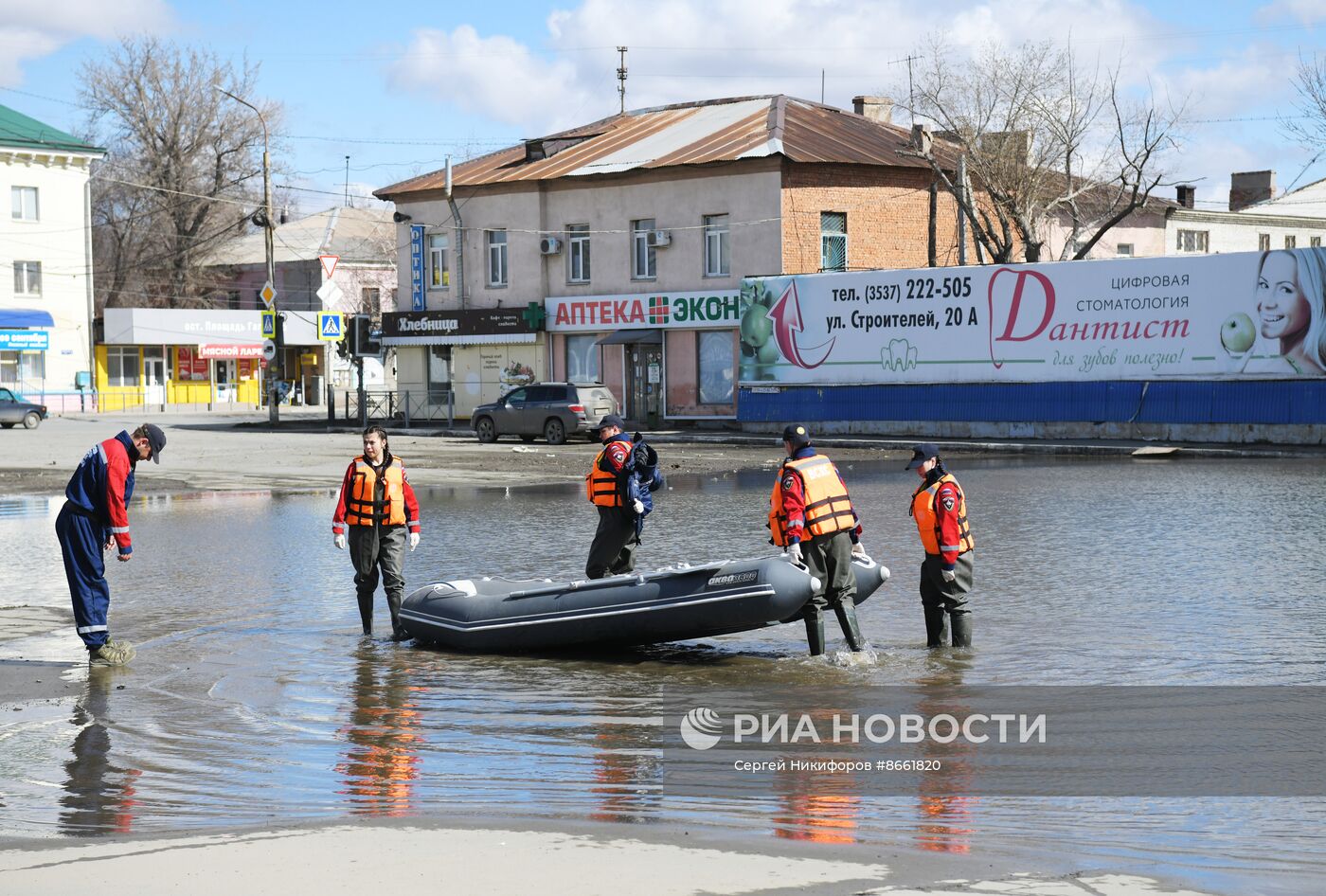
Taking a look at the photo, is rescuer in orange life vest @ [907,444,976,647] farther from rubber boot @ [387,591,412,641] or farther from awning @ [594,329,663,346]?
awning @ [594,329,663,346]

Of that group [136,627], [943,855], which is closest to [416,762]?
[943,855]

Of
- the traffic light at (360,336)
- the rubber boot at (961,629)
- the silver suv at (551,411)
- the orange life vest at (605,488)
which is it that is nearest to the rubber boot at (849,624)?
the rubber boot at (961,629)

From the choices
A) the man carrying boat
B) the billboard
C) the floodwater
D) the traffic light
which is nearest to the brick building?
the billboard

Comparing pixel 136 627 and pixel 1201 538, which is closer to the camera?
pixel 136 627

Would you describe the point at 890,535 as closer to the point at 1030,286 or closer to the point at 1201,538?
the point at 1201,538

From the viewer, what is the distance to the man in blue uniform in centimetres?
997

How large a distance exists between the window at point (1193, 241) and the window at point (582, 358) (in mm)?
22919

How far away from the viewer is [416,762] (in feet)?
24.2

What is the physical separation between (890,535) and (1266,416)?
1747 cm

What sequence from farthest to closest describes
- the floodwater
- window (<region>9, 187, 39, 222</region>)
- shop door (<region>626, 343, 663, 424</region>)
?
window (<region>9, 187, 39, 222</region>) < shop door (<region>626, 343, 663, 424</region>) < the floodwater

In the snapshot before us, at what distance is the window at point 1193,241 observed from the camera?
54375 mm

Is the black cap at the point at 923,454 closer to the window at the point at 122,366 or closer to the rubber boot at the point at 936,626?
the rubber boot at the point at 936,626

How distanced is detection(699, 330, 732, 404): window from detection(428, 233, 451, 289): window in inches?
407

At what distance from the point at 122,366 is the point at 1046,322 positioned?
4548 cm
